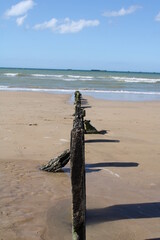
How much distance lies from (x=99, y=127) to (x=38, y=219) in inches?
306

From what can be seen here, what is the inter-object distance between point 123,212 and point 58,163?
228 centimetres

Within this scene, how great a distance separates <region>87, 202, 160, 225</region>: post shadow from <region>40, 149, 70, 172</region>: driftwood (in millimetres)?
1905

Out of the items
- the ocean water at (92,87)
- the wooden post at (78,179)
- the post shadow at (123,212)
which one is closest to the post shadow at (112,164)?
the post shadow at (123,212)

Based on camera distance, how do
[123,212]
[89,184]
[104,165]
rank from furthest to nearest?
[104,165], [89,184], [123,212]

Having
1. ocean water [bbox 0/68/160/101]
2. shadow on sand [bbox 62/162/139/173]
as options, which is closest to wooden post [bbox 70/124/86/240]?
shadow on sand [bbox 62/162/139/173]

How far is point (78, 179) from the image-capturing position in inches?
159

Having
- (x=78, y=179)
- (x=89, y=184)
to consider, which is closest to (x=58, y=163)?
(x=89, y=184)

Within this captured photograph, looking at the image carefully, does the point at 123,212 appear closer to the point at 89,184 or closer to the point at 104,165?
the point at 89,184

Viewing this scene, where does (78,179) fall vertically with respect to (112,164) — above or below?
above

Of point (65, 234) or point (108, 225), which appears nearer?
point (65, 234)

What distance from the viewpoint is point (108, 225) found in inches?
203

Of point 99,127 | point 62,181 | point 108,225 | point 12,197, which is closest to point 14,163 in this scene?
point 62,181

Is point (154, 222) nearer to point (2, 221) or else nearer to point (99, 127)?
point (2, 221)

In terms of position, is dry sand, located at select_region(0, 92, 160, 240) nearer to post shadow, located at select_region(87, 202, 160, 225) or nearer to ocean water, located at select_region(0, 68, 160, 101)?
post shadow, located at select_region(87, 202, 160, 225)
